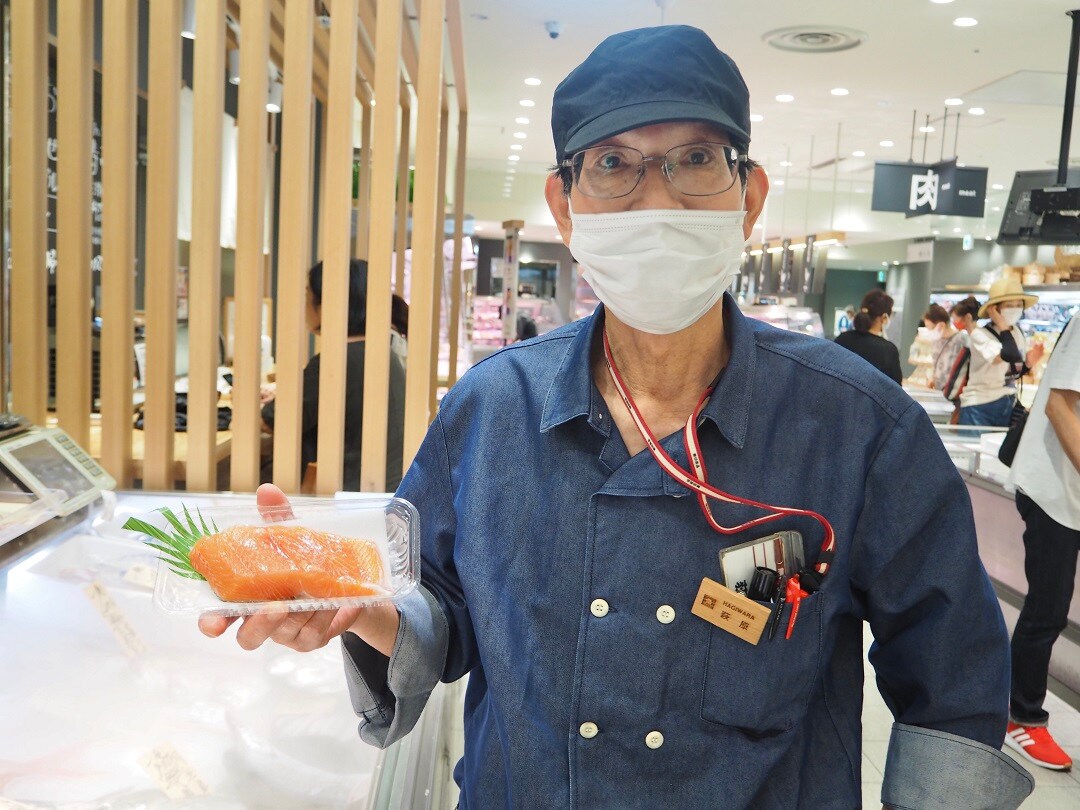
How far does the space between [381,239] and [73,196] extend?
93 centimetres

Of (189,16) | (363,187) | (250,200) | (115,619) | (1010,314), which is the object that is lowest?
(115,619)

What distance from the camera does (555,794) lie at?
3.57ft

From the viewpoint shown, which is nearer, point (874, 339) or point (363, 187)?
point (363, 187)

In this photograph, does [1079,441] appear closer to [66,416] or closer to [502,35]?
[66,416]

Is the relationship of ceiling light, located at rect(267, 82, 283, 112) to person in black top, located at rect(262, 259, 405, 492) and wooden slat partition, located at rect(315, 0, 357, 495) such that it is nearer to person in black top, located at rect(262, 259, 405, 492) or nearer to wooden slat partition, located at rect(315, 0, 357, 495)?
person in black top, located at rect(262, 259, 405, 492)

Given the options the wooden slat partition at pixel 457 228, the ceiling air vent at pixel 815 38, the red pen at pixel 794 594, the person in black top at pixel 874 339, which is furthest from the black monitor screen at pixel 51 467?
the ceiling air vent at pixel 815 38

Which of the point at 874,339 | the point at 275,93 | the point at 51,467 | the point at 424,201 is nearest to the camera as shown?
the point at 51,467

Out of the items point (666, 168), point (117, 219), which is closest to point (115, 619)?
point (117, 219)

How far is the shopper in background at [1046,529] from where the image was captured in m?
2.98

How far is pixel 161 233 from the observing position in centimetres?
272

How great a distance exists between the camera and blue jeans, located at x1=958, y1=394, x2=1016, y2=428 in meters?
7.77

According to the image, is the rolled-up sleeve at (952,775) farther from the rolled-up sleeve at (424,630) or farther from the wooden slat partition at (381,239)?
the wooden slat partition at (381,239)

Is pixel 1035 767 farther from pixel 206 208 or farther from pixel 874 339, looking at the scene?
pixel 874 339

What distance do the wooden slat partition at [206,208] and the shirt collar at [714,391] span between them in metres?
1.82
